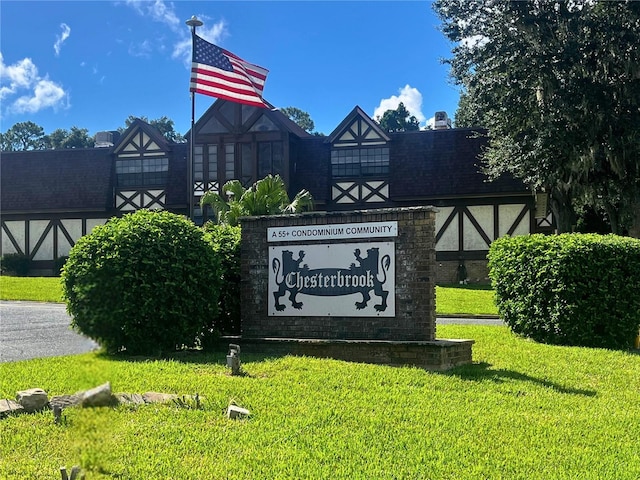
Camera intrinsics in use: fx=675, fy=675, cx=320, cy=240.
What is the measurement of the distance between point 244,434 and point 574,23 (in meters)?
19.5

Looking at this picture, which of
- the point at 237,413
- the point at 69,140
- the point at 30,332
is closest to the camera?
the point at 237,413

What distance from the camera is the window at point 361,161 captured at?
101 feet

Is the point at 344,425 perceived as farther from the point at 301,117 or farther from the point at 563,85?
the point at 301,117

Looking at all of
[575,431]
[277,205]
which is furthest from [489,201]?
[575,431]

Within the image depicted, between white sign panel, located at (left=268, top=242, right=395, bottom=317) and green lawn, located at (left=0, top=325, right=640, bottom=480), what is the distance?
1.33 metres

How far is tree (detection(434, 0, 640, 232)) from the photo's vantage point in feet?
68.5

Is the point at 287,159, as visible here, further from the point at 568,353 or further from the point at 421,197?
the point at 568,353

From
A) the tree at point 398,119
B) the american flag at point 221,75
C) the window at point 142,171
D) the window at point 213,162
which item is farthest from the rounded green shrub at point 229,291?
the tree at point 398,119

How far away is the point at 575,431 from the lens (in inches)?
226

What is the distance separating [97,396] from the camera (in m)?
1.51

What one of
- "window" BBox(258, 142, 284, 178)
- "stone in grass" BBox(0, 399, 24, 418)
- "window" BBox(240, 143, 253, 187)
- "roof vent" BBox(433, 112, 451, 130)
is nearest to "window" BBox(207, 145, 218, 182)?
"window" BBox(240, 143, 253, 187)

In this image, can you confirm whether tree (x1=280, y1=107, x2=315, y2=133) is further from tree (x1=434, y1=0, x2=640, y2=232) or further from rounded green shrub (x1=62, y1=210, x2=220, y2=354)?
rounded green shrub (x1=62, y1=210, x2=220, y2=354)

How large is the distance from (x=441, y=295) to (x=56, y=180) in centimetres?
2179

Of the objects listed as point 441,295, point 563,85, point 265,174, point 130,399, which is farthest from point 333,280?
point 265,174
